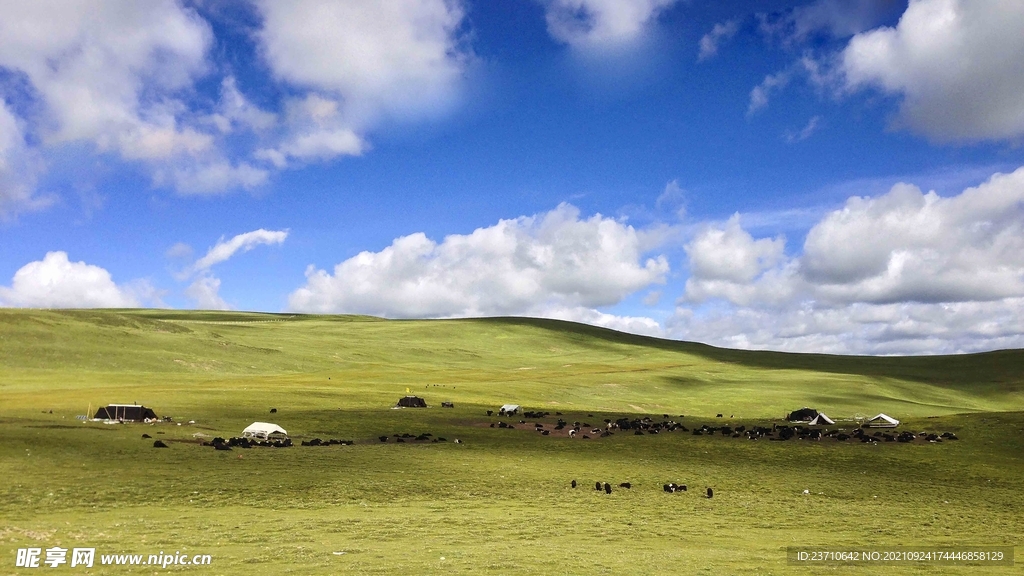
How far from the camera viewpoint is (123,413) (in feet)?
171

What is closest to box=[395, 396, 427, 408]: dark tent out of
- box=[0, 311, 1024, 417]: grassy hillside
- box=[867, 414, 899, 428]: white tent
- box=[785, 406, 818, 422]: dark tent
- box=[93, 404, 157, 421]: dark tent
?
box=[0, 311, 1024, 417]: grassy hillside

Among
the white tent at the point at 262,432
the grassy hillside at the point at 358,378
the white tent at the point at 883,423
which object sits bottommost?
the white tent at the point at 262,432

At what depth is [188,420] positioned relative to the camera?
178 feet

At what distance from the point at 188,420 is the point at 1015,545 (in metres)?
54.3

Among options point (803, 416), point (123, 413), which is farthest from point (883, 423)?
point (123, 413)

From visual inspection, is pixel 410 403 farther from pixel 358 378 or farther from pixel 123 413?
pixel 358 378

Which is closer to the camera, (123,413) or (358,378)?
(123,413)

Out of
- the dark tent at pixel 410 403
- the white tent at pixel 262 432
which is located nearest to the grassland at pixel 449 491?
the white tent at pixel 262 432

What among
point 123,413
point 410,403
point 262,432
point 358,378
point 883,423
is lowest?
point 262,432

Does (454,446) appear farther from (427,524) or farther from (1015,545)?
(1015,545)

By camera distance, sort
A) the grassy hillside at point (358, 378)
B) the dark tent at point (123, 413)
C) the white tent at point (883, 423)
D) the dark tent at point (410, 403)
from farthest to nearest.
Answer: the grassy hillside at point (358, 378) < the dark tent at point (410, 403) < the white tent at point (883, 423) < the dark tent at point (123, 413)

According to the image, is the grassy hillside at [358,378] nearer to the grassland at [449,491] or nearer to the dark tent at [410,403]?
the grassland at [449,491]

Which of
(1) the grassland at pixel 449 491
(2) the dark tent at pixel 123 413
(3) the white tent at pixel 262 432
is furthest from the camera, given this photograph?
→ (2) the dark tent at pixel 123 413

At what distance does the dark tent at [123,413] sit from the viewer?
170 feet
